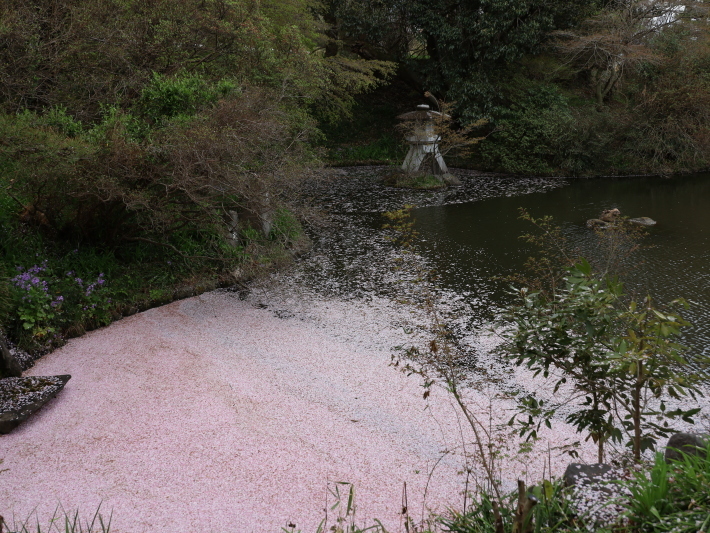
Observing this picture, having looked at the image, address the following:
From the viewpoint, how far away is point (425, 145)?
15.1m

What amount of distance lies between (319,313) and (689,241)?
621 centimetres

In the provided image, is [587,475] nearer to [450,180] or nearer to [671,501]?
[671,501]

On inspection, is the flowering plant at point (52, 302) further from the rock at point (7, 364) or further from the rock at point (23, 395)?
the rock at point (23, 395)

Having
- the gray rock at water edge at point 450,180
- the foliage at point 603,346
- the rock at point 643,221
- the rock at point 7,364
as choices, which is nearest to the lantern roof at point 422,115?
the gray rock at water edge at point 450,180

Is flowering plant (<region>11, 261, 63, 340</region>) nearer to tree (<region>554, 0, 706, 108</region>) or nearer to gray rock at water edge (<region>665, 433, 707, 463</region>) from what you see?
gray rock at water edge (<region>665, 433, 707, 463</region>)

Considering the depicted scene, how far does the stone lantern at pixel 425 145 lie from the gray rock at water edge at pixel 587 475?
1260 cm

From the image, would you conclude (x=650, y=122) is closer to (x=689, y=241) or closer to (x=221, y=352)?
(x=689, y=241)

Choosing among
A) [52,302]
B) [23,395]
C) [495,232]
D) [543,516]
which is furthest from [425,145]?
[543,516]

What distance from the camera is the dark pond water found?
24.6ft

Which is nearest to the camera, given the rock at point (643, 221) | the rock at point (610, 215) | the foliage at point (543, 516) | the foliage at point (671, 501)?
the foliage at point (671, 501)

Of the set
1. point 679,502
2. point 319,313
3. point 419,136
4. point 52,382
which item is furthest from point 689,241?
point 52,382

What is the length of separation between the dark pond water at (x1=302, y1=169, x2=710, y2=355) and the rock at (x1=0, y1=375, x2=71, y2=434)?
11.5 feet

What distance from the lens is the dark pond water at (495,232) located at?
7484 millimetres

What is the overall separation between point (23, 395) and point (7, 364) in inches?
23.0
